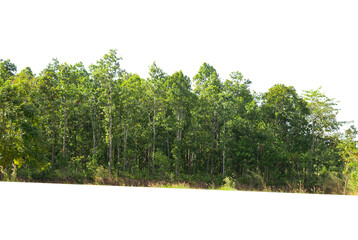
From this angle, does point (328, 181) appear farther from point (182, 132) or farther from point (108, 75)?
point (108, 75)

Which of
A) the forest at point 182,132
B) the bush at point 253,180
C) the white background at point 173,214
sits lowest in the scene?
the bush at point 253,180

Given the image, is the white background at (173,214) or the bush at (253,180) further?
the bush at (253,180)

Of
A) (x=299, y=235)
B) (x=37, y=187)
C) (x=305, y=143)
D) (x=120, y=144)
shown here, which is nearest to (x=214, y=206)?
(x=299, y=235)

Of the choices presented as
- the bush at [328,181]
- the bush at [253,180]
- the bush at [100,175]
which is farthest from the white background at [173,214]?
the bush at [253,180]

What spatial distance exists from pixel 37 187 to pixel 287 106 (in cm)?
2651

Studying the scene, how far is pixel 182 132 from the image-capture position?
25.8m

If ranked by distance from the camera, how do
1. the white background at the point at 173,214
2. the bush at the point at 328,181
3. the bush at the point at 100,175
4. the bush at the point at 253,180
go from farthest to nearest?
the bush at the point at 253,180
the bush at the point at 328,181
the bush at the point at 100,175
the white background at the point at 173,214

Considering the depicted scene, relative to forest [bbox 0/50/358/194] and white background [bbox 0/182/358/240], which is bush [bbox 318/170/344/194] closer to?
forest [bbox 0/50/358/194]

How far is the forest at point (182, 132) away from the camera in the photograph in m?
20.4

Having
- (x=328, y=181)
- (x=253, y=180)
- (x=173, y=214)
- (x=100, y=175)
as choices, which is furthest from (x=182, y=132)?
(x=173, y=214)

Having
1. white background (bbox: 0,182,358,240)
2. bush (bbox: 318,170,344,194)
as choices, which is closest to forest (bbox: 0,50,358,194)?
bush (bbox: 318,170,344,194)

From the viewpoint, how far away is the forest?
2039cm

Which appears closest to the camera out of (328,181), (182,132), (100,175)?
(100,175)

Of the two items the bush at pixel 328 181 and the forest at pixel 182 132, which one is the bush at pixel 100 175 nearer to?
the forest at pixel 182 132
